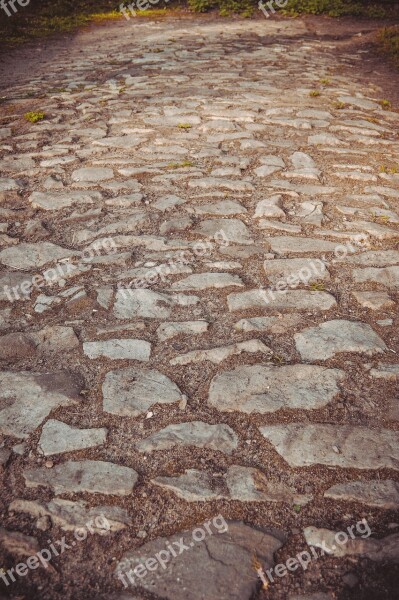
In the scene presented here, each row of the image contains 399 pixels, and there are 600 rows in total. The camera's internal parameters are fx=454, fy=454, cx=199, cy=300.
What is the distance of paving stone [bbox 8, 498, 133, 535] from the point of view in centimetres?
141

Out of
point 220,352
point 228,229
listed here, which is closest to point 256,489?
point 220,352

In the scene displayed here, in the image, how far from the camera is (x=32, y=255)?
2.80 metres

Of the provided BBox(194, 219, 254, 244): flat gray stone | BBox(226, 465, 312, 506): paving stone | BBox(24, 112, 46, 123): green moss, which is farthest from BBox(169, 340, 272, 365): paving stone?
BBox(24, 112, 46, 123): green moss

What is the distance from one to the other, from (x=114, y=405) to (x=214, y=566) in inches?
28.8

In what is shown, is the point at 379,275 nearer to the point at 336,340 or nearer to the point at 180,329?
the point at 336,340

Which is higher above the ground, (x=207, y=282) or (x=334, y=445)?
(x=207, y=282)

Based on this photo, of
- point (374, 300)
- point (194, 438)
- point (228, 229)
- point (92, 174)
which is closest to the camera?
point (194, 438)

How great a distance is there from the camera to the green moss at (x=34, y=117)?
4.92 metres

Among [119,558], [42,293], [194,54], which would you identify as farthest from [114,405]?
[194,54]

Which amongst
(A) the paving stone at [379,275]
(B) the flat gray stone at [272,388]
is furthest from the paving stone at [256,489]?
(A) the paving stone at [379,275]

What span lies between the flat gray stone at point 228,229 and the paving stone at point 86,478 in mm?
1728

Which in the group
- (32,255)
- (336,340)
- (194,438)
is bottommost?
(336,340)

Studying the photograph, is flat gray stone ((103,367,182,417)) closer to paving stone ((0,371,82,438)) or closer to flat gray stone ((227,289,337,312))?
paving stone ((0,371,82,438))

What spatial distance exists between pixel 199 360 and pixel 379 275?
123 centimetres
